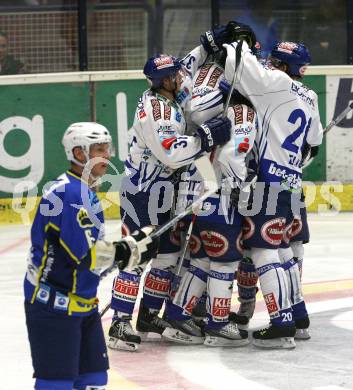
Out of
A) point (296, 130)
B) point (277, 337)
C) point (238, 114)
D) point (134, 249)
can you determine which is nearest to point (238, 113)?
point (238, 114)

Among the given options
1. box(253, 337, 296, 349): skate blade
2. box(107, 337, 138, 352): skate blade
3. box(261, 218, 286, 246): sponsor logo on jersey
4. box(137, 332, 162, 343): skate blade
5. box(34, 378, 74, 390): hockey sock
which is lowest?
box(137, 332, 162, 343): skate blade

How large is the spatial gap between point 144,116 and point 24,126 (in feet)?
15.4

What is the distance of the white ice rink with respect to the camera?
6.19m

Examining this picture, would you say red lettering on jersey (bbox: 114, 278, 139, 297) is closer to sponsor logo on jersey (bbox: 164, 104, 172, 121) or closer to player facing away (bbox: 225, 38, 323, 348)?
player facing away (bbox: 225, 38, 323, 348)

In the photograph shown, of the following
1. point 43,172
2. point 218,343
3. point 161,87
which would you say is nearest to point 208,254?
point 218,343

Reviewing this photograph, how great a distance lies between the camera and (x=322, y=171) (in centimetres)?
1158

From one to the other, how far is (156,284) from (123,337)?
379 mm

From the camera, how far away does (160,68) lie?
6.72 metres

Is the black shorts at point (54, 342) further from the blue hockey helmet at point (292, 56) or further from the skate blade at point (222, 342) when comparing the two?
the blue hockey helmet at point (292, 56)

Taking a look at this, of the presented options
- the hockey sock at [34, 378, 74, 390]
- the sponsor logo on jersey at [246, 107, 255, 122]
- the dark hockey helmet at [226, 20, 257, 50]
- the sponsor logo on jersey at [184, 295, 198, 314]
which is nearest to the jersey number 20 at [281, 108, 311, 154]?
the sponsor logo on jersey at [246, 107, 255, 122]

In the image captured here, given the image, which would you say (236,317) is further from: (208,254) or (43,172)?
(43,172)

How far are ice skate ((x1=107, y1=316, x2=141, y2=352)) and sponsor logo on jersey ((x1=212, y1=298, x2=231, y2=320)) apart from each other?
0.44m

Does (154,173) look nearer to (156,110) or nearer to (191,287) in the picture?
(156,110)

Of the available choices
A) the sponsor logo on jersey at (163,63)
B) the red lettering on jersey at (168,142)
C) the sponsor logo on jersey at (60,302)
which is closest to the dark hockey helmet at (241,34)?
the sponsor logo on jersey at (163,63)
